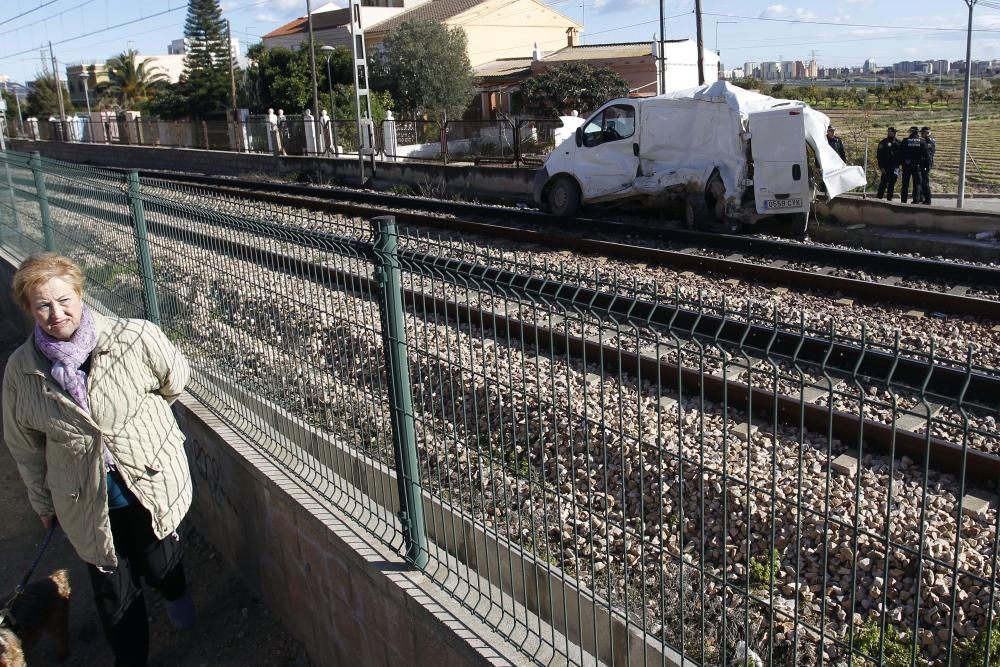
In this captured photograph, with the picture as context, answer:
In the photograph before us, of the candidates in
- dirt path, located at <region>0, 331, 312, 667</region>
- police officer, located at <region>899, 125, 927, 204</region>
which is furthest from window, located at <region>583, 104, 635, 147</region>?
dirt path, located at <region>0, 331, 312, 667</region>

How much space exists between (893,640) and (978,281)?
8809 millimetres

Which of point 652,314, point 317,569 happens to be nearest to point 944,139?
point 317,569

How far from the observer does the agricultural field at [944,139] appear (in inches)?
871

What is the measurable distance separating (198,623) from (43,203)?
6.02 m

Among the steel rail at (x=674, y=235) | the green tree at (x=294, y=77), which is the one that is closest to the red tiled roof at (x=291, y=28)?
the green tree at (x=294, y=77)

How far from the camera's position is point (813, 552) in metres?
4.57

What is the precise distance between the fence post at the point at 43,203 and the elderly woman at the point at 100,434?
5.86 metres

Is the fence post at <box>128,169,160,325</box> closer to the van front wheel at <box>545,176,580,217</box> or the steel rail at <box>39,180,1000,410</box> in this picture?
the steel rail at <box>39,180,1000,410</box>

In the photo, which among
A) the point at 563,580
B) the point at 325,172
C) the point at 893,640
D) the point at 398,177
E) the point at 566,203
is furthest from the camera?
the point at 325,172

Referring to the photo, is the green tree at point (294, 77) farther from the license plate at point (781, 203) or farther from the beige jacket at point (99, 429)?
the beige jacket at point (99, 429)

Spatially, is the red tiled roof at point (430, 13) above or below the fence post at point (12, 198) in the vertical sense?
above

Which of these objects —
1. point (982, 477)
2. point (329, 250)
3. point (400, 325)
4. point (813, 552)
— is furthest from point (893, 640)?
point (329, 250)

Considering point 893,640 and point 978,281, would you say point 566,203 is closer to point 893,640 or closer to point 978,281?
point 978,281

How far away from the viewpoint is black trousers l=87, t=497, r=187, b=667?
4.47 meters
